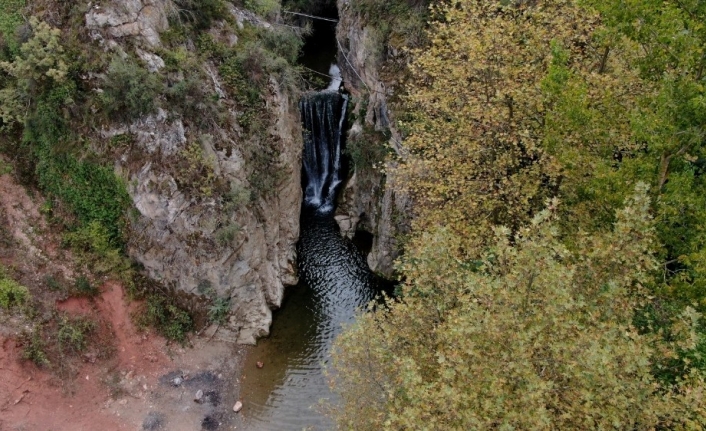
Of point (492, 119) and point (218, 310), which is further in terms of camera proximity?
point (218, 310)

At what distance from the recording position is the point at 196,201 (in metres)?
19.1

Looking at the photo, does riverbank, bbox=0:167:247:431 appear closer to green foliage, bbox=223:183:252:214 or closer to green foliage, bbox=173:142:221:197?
green foliage, bbox=173:142:221:197

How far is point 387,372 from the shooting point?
38.4ft

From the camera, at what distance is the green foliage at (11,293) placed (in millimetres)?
17703

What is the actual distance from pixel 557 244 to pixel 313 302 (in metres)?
15.0

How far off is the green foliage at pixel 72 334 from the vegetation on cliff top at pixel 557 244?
1156cm

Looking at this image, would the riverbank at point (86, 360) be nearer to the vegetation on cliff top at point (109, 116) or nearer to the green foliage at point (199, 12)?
the vegetation on cliff top at point (109, 116)

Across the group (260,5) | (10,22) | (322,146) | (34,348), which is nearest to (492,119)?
(322,146)

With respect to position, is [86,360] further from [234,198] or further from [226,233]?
[234,198]

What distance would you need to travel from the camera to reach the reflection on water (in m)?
18.7

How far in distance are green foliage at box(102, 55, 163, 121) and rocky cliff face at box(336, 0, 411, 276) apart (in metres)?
10.2

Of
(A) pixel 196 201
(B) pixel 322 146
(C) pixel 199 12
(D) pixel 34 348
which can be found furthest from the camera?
(B) pixel 322 146

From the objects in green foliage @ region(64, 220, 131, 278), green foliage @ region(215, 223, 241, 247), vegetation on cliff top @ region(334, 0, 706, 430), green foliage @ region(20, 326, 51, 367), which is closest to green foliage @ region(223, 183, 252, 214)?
green foliage @ region(215, 223, 241, 247)

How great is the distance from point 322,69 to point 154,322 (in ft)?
69.9
